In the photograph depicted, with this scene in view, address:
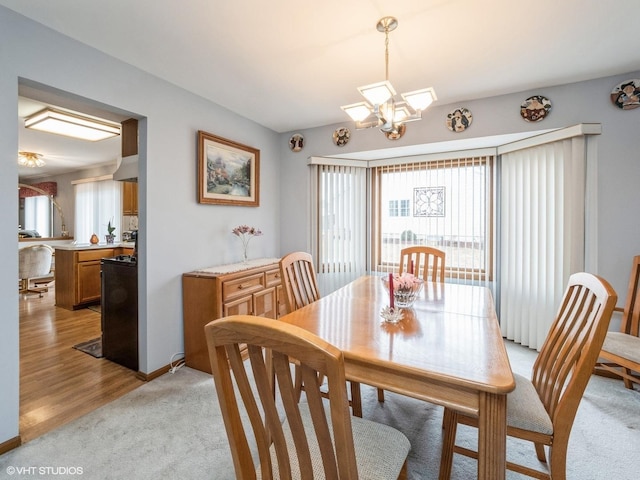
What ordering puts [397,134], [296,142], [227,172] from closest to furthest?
[227,172], [397,134], [296,142]

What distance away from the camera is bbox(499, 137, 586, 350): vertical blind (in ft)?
8.70

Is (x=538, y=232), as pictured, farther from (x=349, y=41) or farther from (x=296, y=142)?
(x=296, y=142)

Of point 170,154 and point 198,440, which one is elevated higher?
point 170,154

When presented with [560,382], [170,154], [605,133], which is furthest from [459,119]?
[170,154]

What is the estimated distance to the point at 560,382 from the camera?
121cm

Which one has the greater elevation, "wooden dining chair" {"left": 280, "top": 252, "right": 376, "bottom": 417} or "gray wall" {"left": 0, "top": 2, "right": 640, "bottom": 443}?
"gray wall" {"left": 0, "top": 2, "right": 640, "bottom": 443}

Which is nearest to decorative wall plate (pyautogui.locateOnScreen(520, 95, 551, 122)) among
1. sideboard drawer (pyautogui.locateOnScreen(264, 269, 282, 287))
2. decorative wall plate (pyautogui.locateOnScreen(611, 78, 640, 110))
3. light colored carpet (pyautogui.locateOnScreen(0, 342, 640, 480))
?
decorative wall plate (pyautogui.locateOnScreen(611, 78, 640, 110))

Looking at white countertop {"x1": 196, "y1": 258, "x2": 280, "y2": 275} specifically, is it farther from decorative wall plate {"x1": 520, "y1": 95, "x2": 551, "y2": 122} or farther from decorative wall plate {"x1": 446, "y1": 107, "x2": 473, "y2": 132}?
decorative wall plate {"x1": 520, "y1": 95, "x2": 551, "y2": 122}

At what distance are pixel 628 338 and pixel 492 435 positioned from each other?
2.18 meters

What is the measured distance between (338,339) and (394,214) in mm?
2842

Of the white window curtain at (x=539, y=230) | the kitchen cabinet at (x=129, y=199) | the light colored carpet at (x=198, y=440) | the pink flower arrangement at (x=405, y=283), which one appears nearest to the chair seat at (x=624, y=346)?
the light colored carpet at (x=198, y=440)

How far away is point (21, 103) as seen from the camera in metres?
2.83

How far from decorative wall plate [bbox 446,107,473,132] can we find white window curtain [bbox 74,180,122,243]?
600 cm

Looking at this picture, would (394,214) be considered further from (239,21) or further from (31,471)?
(31,471)
